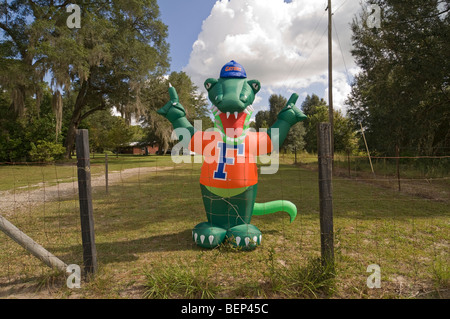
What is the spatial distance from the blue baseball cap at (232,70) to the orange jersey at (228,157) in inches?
31.5

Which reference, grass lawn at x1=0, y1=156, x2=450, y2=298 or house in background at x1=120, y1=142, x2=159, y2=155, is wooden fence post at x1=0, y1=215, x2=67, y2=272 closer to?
grass lawn at x1=0, y1=156, x2=450, y2=298

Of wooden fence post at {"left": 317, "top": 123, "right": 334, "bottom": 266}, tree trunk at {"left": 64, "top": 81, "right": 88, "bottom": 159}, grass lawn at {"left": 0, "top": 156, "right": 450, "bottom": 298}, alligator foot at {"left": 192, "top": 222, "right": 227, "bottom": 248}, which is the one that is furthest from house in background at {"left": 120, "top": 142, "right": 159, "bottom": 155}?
wooden fence post at {"left": 317, "top": 123, "right": 334, "bottom": 266}

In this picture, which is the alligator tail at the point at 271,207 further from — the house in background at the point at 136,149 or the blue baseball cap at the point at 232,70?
the house in background at the point at 136,149

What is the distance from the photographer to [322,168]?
8.18ft

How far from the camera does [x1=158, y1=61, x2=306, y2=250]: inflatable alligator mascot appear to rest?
10.9ft

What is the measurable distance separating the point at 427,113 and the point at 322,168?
11.4 m

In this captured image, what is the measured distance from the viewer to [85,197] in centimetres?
256

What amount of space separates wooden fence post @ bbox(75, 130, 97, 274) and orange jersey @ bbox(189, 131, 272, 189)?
1.35m

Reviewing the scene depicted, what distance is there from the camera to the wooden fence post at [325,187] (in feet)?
8.16

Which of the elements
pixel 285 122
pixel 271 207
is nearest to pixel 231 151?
pixel 285 122

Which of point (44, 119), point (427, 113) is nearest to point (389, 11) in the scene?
point (427, 113)

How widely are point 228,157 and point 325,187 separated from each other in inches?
50.1

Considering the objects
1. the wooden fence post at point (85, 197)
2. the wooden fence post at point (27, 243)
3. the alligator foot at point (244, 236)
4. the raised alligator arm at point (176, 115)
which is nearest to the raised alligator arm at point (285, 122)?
the raised alligator arm at point (176, 115)
